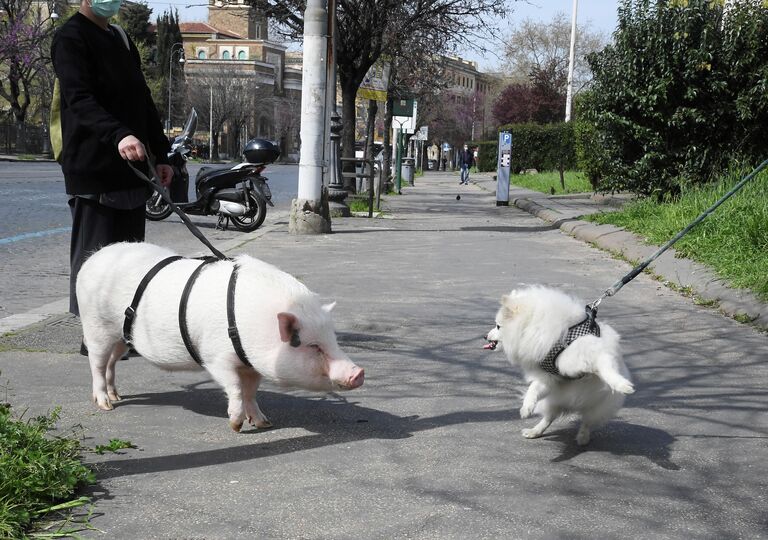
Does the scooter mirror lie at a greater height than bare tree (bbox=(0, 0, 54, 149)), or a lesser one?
lesser

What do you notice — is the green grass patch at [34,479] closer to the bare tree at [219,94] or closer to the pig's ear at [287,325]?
the pig's ear at [287,325]

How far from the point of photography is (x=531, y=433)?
→ 14.4 feet

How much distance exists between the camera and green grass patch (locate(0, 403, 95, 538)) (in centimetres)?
303

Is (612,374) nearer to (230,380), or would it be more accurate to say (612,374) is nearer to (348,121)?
(230,380)

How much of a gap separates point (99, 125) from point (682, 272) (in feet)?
21.7

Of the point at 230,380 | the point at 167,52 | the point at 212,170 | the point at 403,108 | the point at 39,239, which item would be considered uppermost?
the point at 167,52

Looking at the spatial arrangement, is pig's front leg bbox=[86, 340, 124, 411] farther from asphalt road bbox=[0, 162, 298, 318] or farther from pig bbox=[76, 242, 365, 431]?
asphalt road bbox=[0, 162, 298, 318]

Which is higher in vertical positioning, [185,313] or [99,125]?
[99,125]

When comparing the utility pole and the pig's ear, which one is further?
the utility pole

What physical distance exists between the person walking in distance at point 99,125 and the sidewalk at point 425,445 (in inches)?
35.3

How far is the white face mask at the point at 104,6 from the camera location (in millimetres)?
5043

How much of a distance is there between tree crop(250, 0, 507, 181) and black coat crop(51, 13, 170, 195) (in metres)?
16.5

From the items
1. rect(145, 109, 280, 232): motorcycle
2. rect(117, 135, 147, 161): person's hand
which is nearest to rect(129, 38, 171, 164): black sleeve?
rect(117, 135, 147, 161): person's hand

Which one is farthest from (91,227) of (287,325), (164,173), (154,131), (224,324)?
(287,325)
